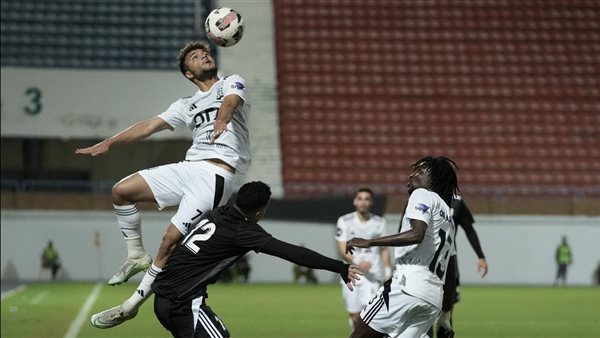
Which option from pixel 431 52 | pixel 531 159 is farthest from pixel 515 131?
pixel 431 52

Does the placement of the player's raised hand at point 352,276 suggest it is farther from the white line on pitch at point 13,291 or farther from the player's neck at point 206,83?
the white line on pitch at point 13,291

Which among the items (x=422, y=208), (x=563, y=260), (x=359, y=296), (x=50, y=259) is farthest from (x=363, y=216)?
(x=563, y=260)

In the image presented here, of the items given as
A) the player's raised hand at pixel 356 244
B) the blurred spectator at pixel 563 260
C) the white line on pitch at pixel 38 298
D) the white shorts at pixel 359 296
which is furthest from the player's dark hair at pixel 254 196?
the blurred spectator at pixel 563 260

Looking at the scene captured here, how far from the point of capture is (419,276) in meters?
8.55

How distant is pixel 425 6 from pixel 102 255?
12.8 m

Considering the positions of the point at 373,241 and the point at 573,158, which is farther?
the point at 573,158

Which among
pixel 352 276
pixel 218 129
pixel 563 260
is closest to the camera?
pixel 352 276

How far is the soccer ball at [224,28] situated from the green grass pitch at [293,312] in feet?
22.1

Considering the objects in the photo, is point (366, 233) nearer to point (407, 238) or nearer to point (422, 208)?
point (422, 208)

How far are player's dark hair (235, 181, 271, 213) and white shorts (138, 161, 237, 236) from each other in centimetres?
85

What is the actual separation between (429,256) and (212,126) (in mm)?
1871

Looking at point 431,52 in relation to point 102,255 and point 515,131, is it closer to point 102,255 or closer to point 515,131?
point 515,131

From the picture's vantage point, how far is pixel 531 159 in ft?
110

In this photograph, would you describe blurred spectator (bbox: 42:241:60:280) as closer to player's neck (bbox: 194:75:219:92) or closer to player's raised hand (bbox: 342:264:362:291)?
player's neck (bbox: 194:75:219:92)
